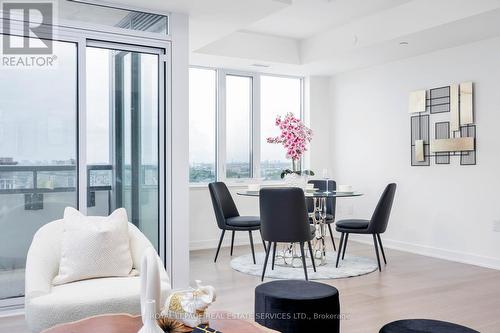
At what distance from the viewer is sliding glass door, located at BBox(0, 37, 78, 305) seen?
3748 mm

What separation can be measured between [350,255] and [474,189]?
5.24ft

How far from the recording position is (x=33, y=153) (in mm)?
3828

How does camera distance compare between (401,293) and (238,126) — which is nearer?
(401,293)

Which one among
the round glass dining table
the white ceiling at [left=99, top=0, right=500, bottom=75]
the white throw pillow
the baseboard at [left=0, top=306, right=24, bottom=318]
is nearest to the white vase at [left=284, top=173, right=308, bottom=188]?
the round glass dining table

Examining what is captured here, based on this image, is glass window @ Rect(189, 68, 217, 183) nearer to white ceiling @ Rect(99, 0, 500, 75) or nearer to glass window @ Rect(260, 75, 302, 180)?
white ceiling @ Rect(99, 0, 500, 75)

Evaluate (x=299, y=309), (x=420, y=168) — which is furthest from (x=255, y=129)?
(x=299, y=309)

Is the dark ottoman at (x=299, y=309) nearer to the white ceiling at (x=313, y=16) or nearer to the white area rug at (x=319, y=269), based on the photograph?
the white area rug at (x=319, y=269)

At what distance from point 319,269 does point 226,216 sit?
134cm

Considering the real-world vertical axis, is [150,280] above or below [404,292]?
above

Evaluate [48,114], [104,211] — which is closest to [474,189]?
[104,211]

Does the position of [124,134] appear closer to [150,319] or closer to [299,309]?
[299,309]

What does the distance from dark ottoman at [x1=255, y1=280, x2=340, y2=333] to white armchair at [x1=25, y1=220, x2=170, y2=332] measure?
0.57 metres

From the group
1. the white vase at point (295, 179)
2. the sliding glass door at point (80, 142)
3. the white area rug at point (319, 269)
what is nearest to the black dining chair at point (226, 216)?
the white area rug at point (319, 269)

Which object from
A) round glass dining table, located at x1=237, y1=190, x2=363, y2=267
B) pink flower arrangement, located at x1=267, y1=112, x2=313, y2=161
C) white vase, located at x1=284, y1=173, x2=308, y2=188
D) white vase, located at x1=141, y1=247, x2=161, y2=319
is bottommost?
round glass dining table, located at x1=237, y1=190, x2=363, y2=267
